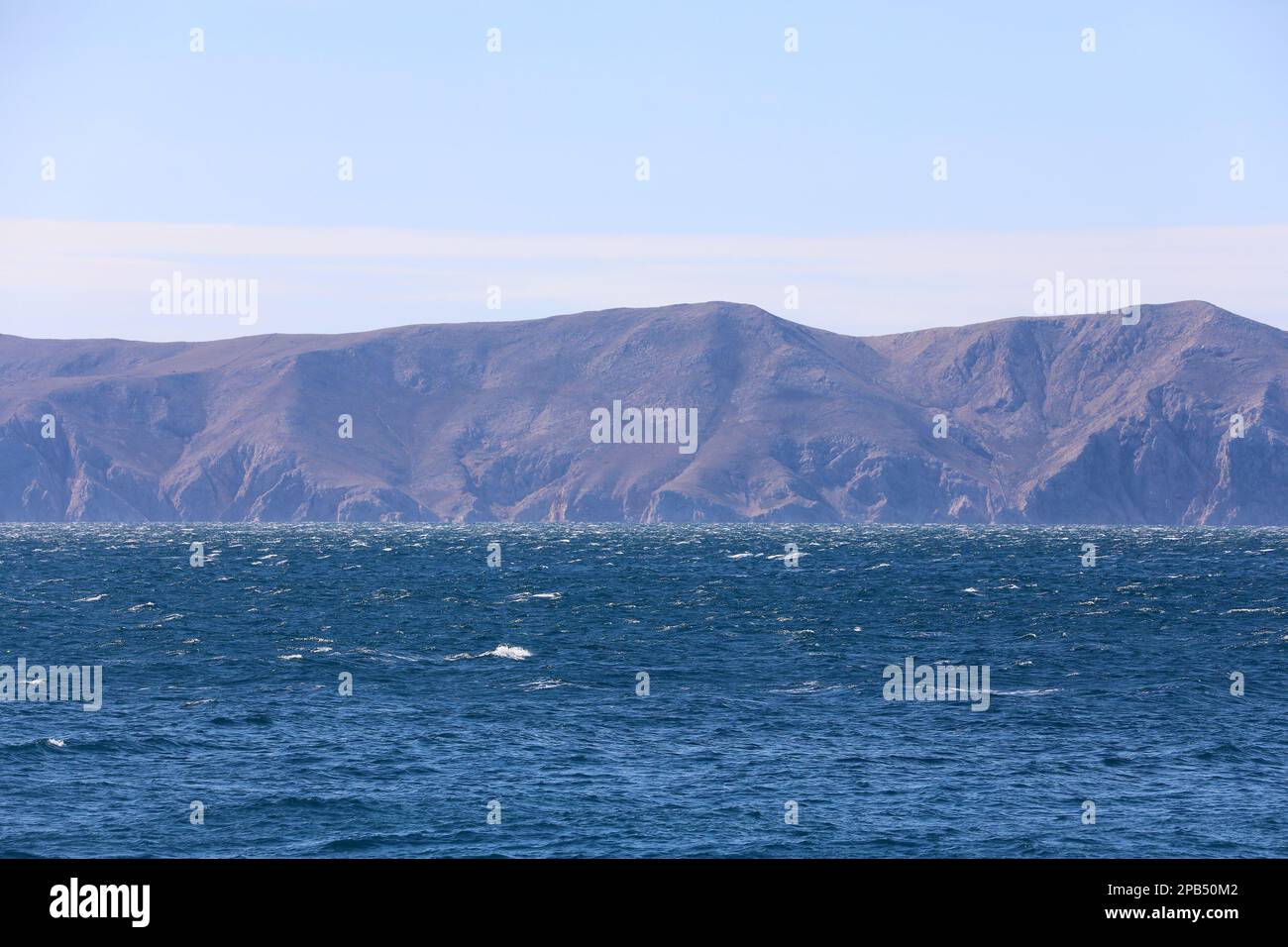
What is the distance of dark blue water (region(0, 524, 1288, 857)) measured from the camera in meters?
36.9

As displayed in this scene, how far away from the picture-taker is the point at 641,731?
2014 inches

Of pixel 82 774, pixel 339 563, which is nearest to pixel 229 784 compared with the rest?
pixel 82 774

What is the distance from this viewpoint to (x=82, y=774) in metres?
43.0

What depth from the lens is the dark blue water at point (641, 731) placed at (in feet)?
121
